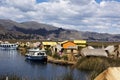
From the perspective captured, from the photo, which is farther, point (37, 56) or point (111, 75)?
point (37, 56)

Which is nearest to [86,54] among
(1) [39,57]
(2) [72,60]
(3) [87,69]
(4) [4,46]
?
(2) [72,60]

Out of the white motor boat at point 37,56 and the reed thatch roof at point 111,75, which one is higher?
the reed thatch roof at point 111,75

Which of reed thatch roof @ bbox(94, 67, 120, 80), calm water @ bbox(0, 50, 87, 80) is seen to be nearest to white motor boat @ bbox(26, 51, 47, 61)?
calm water @ bbox(0, 50, 87, 80)

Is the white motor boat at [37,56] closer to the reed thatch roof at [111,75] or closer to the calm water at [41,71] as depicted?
the calm water at [41,71]

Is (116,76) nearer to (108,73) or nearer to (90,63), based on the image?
(108,73)

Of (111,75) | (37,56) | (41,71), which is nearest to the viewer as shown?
(111,75)

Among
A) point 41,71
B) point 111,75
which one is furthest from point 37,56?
point 111,75

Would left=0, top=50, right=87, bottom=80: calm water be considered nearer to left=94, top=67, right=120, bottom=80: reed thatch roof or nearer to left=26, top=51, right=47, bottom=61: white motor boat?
left=94, top=67, right=120, bottom=80: reed thatch roof

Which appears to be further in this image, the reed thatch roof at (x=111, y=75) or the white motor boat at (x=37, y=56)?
the white motor boat at (x=37, y=56)

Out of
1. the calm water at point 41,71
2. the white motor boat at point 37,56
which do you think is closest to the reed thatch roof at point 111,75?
the calm water at point 41,71

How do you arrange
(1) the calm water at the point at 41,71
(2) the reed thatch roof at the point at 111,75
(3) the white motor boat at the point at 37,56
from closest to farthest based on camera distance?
(2) the reed thatch roof at the point at 111,75 < (1) the calm water at the point at 41,71 < (3) the white motor boat at the point at 37,56

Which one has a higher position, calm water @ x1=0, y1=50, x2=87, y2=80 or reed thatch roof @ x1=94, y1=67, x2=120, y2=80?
reed thatch roof @ x1=94, y1=67, x2=120, y2=80

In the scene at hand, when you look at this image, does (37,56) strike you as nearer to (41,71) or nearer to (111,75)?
(41,71)

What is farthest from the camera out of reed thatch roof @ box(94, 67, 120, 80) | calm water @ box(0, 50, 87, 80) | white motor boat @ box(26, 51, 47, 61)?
white motor boat @ box(26, 51, 47, 61)
